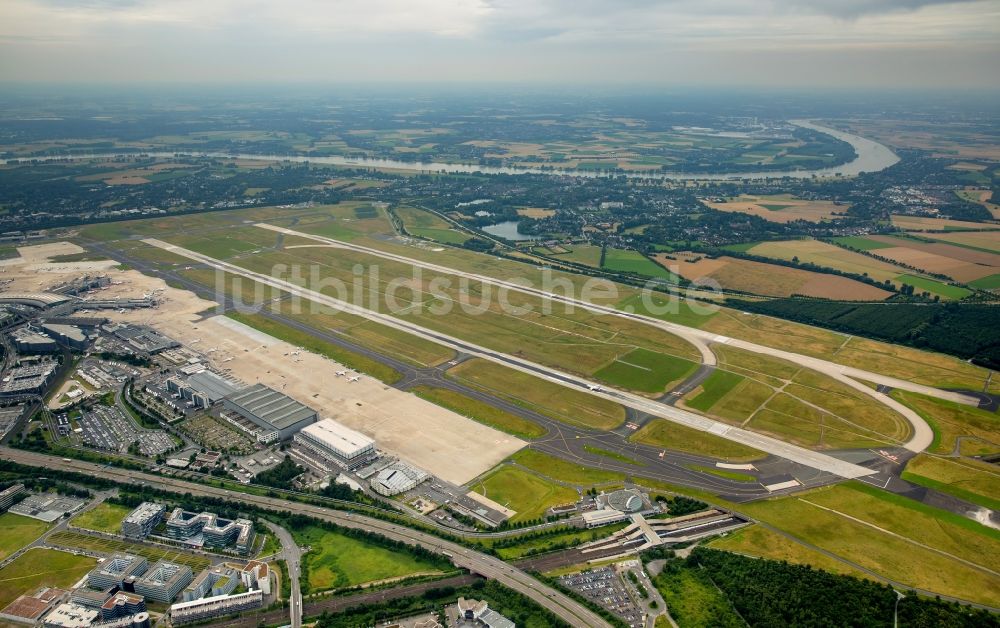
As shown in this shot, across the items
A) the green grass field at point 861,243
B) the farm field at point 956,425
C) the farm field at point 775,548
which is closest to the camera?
the farm field at point 775,548

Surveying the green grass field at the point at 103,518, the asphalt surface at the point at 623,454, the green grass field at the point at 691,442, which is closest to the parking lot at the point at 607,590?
the asphalt surface at the point at 623,454

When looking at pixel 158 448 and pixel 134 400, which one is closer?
pixel 158 448

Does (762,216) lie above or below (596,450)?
above

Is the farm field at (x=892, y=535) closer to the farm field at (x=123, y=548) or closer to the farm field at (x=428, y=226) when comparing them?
the farm field at (x=123, y=548)

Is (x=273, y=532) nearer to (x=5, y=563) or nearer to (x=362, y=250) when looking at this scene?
(x=5, y=563)

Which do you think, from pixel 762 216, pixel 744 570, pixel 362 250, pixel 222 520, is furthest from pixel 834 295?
pixel 222 520

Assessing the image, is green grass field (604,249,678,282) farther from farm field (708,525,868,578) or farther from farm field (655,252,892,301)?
farm field (708,525,868,578)
